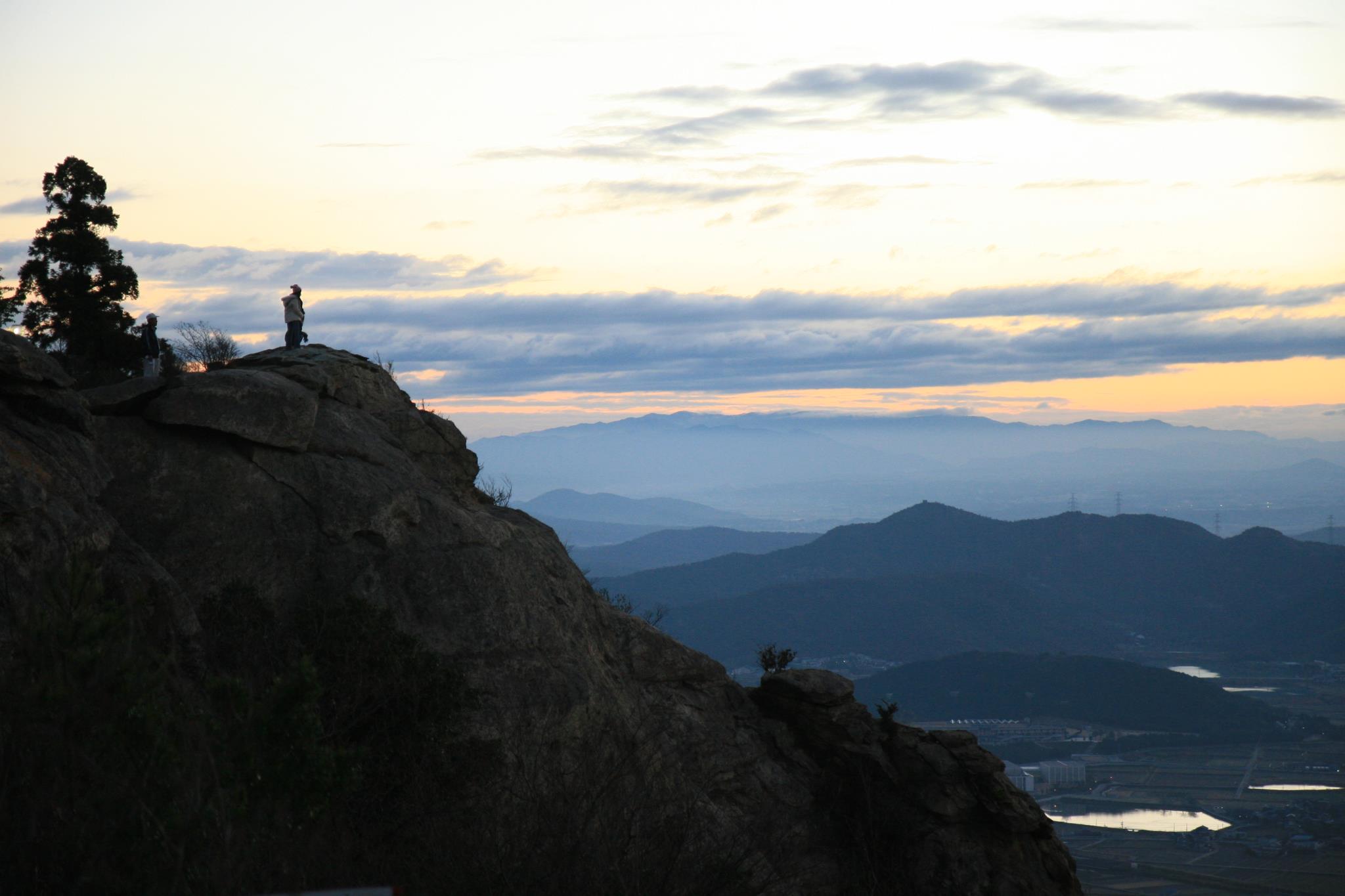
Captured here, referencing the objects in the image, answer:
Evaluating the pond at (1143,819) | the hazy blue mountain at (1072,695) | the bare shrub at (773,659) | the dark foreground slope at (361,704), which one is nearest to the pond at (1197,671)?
the hazy blue mountain at (1072,695)

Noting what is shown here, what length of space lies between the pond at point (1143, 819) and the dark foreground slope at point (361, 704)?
72.2 m

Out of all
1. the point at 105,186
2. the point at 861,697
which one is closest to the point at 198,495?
the point at 105,186

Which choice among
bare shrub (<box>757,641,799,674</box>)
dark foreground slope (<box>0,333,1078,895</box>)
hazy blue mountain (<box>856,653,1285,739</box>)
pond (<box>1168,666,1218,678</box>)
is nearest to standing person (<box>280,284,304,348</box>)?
dark foreground slope (<box>0,333,1078,895</box>)

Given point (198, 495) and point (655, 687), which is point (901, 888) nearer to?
point (655, 687)

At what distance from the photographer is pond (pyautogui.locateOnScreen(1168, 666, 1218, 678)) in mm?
182750

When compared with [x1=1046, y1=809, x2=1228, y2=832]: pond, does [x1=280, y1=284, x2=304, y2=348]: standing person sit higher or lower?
higher

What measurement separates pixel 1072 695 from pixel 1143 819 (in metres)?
44.9

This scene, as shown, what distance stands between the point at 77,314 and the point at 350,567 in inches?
Answer: 714

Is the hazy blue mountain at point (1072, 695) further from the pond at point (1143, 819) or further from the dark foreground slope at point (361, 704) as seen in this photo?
the dark foreground slope at point (361, 704)

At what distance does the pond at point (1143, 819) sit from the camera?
3846 inches

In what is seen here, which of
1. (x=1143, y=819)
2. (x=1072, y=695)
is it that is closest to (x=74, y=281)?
(x=1143, y=819)

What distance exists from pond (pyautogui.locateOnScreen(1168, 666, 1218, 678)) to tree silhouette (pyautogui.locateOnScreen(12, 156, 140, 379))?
586 feet

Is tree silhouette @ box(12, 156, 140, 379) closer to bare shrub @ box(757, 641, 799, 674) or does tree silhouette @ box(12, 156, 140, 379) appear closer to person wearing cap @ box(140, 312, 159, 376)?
person wearing cap @ box(140, 312, 159, 376)

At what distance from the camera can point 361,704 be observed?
79.1ft
